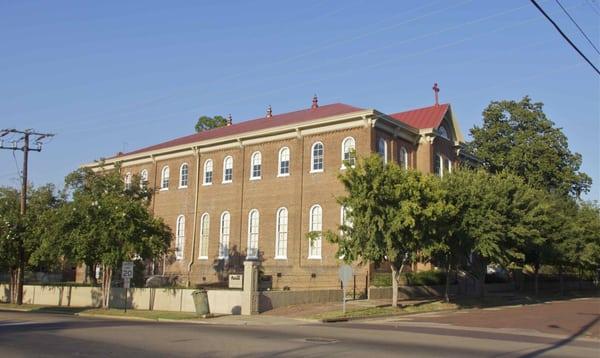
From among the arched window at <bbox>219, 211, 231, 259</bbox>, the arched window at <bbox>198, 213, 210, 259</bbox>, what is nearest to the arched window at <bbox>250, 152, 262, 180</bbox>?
the arched window at <bbox>219, 211, 231, 259</bbox>

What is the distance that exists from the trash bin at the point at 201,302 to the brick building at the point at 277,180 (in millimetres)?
10250

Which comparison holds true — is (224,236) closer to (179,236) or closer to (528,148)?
(179,236)

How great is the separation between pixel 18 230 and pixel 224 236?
14171 millimetres

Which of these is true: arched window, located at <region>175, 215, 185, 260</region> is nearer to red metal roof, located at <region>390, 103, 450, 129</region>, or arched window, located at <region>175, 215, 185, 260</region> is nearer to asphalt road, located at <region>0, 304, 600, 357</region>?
red metal roof, located at <region>390, 103, 450, 129</region>

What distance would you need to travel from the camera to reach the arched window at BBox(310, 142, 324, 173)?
133ft

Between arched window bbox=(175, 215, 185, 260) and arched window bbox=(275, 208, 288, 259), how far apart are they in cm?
1055

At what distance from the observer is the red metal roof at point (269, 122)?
43.6 meters

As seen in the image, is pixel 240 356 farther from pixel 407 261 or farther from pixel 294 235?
pixel 294 235

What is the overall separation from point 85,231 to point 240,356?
2144 centimetres

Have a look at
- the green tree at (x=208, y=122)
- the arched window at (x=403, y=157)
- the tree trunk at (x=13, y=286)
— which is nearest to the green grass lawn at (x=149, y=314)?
the tree trunk at (x=13, y=286)

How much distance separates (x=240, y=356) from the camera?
1226cm

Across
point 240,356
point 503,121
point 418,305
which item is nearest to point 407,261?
point 418,305

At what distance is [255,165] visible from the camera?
44.8 meters

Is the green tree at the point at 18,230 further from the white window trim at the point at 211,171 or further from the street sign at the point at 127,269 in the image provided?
the white window trim at the point at 211,171
